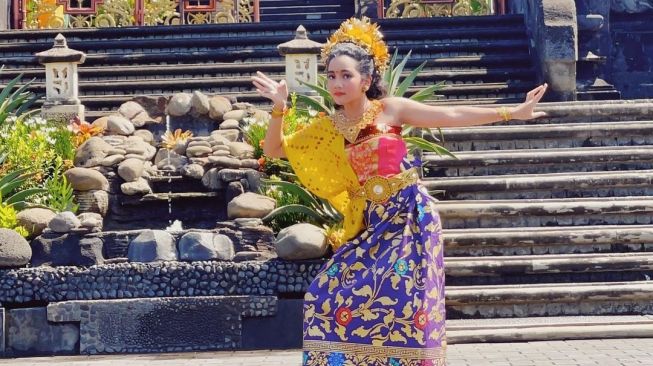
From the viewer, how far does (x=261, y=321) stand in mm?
9148

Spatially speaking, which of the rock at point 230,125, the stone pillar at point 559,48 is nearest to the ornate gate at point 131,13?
the stone pillar at point 559,48

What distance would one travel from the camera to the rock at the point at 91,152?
35.7 ft

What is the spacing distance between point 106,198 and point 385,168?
Answer: 5.11 m

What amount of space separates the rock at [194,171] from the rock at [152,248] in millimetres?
1648

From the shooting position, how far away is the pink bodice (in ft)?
19.9

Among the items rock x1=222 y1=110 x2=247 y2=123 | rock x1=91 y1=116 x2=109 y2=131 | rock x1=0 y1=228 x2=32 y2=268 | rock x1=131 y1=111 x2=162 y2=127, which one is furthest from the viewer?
rock x1=131 y1=111 x2=162 y2=127

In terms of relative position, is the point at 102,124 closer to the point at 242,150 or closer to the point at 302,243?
the point at 242,150

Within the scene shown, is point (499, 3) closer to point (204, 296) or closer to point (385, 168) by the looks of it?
point (204, 296)

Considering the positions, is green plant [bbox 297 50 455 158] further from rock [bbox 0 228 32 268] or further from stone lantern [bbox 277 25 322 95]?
rock [bbox 0 228 32 268]

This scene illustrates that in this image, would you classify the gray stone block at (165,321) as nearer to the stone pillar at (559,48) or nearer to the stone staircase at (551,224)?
the stone staircase at (551,224)

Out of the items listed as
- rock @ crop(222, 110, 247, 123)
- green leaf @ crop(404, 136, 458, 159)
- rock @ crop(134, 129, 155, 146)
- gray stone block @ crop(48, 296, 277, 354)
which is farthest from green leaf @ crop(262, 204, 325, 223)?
rock @ crop(134, 129, 155, 146)

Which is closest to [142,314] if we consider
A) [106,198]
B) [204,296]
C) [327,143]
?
[204,296]

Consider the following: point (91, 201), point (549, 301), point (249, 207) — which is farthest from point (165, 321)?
point (549, 301)

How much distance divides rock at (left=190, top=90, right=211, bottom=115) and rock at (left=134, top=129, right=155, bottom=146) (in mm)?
526
